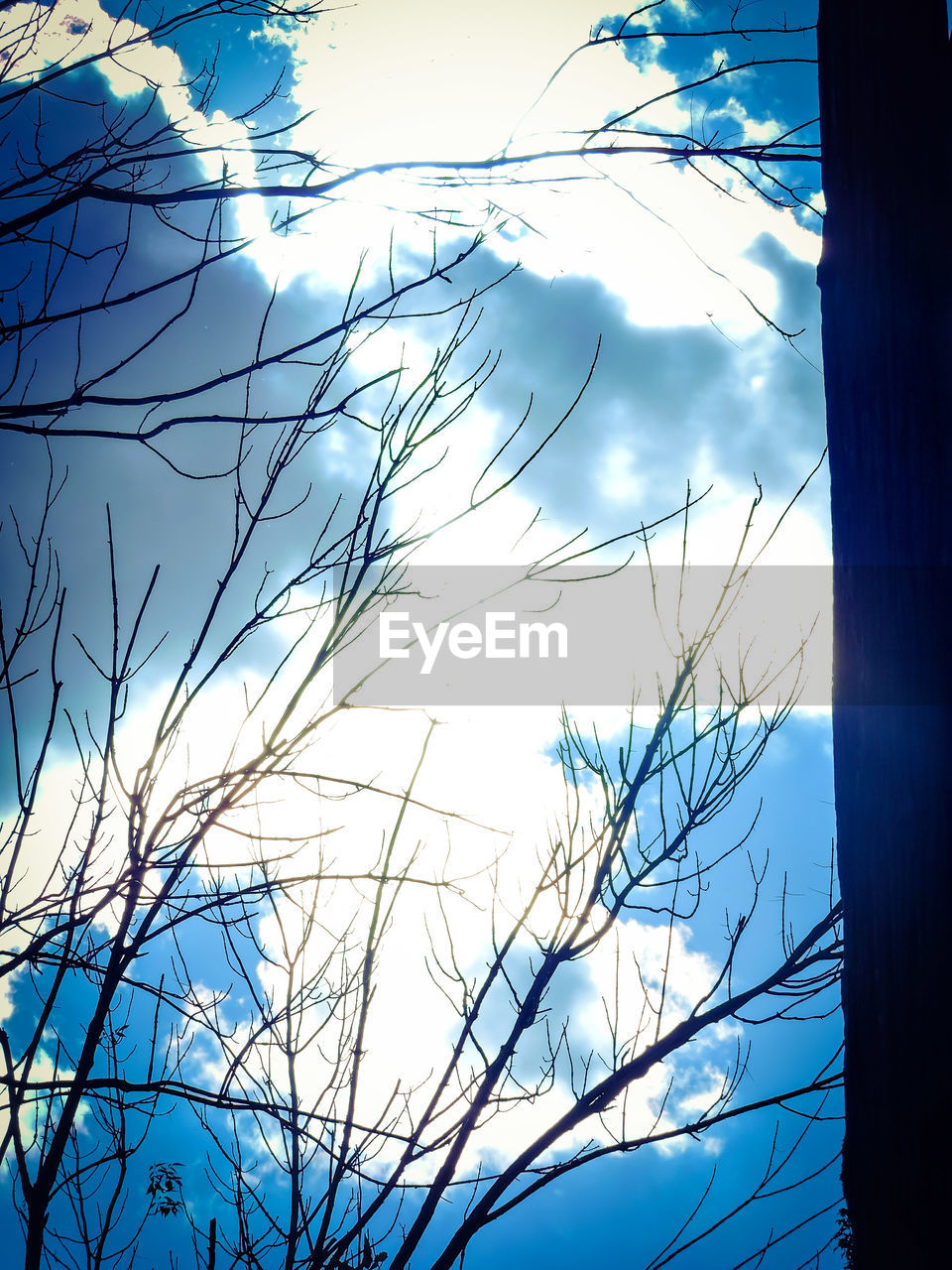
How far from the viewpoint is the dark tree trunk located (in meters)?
0.85

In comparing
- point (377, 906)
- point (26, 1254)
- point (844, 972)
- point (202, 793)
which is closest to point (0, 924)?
point (202, 793)

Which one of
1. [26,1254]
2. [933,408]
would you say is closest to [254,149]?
[933,408]

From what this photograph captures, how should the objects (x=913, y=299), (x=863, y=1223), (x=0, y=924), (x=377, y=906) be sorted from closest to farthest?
1. (x=863, y=1223)
2. (x=913, y=299)
3. (x=377, y=906)
4. (x=0, y=924)

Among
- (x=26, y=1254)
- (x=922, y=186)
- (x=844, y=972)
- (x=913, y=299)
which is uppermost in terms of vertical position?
(x=922, y=186)

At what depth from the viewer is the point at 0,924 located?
1.93 metres

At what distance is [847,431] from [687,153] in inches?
53.7

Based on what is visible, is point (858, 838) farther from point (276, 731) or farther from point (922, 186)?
point (276, 731)

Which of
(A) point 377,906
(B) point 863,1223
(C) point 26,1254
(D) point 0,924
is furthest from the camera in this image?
(D) point 0,924

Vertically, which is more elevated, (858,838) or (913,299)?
(913,299)

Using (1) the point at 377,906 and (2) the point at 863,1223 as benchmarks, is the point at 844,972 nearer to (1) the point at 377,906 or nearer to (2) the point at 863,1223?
(2) the point at 863,1223

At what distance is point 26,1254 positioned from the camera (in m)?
1.81

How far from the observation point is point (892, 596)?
0.96m

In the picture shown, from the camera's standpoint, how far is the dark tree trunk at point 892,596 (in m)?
0.85

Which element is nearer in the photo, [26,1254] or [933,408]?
[933,408]
